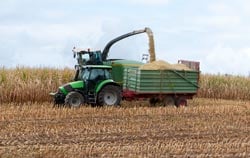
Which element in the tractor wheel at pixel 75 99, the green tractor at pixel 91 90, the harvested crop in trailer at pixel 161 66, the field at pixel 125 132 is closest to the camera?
the field at pixel 125 132

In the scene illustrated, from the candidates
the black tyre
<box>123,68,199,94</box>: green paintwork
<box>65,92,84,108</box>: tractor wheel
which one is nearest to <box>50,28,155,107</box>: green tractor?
<box>65,92,84,108</box>: tractor wheel

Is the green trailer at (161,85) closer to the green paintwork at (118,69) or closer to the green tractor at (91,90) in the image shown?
the green paintwork at (118,69)

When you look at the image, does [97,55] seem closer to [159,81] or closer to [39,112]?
[159,81]

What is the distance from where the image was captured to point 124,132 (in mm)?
11789

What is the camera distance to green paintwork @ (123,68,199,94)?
17.3 metres

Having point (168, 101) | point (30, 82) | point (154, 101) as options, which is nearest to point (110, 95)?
point (168, 101)

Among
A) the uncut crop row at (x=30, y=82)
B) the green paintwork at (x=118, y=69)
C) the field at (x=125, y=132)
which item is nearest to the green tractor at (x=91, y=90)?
the field at (x=125, y=132)

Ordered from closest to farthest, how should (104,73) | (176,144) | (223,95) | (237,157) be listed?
(237,157) < (176,144) < (104,73) < (223,95)

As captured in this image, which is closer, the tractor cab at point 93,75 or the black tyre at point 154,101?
the tractor cab at point 93,75

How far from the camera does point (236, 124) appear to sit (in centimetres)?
1353

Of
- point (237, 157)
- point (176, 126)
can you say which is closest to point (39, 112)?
point (176, 126)

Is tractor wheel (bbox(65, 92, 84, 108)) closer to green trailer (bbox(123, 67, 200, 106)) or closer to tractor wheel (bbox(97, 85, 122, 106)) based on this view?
tractor wheel (bbox(97, 85, 122, 106))

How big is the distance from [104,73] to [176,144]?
6.32 meters

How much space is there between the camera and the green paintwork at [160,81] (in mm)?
17344
